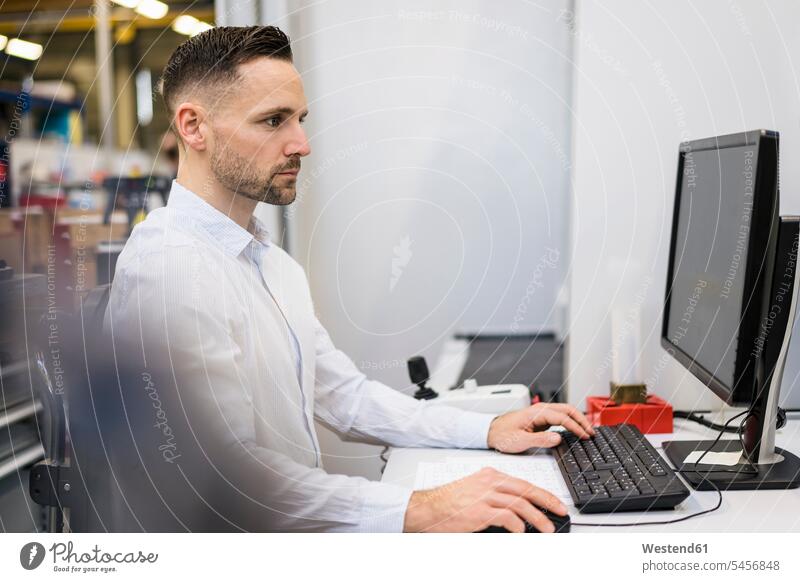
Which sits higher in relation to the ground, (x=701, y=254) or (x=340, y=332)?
(x=701, y=254)

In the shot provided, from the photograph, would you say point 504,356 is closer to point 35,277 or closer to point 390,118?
point 390,118

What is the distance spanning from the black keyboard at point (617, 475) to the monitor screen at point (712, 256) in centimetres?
16

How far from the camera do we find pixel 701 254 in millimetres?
1229

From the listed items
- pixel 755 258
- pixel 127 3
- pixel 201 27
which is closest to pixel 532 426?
pixel 755 258

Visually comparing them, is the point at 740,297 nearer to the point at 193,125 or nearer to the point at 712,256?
the point at 712,256

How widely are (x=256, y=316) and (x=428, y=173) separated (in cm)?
52

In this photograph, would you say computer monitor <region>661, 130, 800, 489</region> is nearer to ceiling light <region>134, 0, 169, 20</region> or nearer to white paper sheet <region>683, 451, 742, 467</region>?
white paper sheet <region>683, 451, 742, 467</region>

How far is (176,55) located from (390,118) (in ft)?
1.41

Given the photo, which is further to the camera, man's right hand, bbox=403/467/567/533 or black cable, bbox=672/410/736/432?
black cable, bbox=672/410/736/432

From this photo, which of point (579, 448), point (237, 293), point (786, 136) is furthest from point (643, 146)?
point (237, 293)

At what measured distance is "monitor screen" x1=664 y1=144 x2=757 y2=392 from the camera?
3.50 ft

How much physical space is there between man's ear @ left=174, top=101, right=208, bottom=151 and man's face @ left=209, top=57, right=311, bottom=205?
17 mm

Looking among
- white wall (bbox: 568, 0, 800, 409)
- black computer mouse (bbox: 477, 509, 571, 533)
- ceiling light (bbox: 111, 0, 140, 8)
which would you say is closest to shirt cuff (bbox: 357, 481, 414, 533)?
black computer mouse (bbox: 477, 509, 571, 533)
